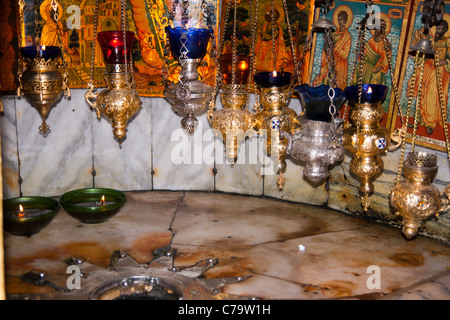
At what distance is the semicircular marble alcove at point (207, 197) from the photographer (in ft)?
15.7

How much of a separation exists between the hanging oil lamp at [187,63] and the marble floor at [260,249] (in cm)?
133

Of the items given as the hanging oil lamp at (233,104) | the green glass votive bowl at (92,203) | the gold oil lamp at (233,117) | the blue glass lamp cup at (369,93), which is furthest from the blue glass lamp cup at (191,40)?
the green glass votive bowl at (92,203)

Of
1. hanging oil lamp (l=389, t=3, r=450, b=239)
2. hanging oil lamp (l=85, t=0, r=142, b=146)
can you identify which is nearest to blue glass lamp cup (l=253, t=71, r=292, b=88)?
hanging oil lamp (l=85, t=0, r=142, b=146)

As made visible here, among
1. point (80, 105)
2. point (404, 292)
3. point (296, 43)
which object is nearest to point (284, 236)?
point (404, 292)

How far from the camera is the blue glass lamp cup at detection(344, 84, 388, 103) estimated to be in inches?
166

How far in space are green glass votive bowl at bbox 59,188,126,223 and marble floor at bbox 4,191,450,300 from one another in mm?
217

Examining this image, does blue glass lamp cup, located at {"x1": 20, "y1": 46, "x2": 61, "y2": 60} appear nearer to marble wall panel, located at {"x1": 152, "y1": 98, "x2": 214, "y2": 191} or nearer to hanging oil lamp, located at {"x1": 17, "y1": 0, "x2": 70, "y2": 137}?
hanging oil lamp, located at {"x1": 17, "y1": 0, "x2": 70, "y2": 137}

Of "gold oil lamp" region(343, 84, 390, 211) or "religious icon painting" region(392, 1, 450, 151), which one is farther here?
"religious icon painting" region(392, 1, 450, 151)

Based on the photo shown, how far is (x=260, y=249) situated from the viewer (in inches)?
196

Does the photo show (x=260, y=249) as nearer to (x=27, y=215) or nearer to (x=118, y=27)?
(x=27, y=215)

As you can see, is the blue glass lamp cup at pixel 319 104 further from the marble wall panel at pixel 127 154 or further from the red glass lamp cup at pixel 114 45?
the marble wall panel at pixel 127 154

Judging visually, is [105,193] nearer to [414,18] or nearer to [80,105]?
[80,105]
